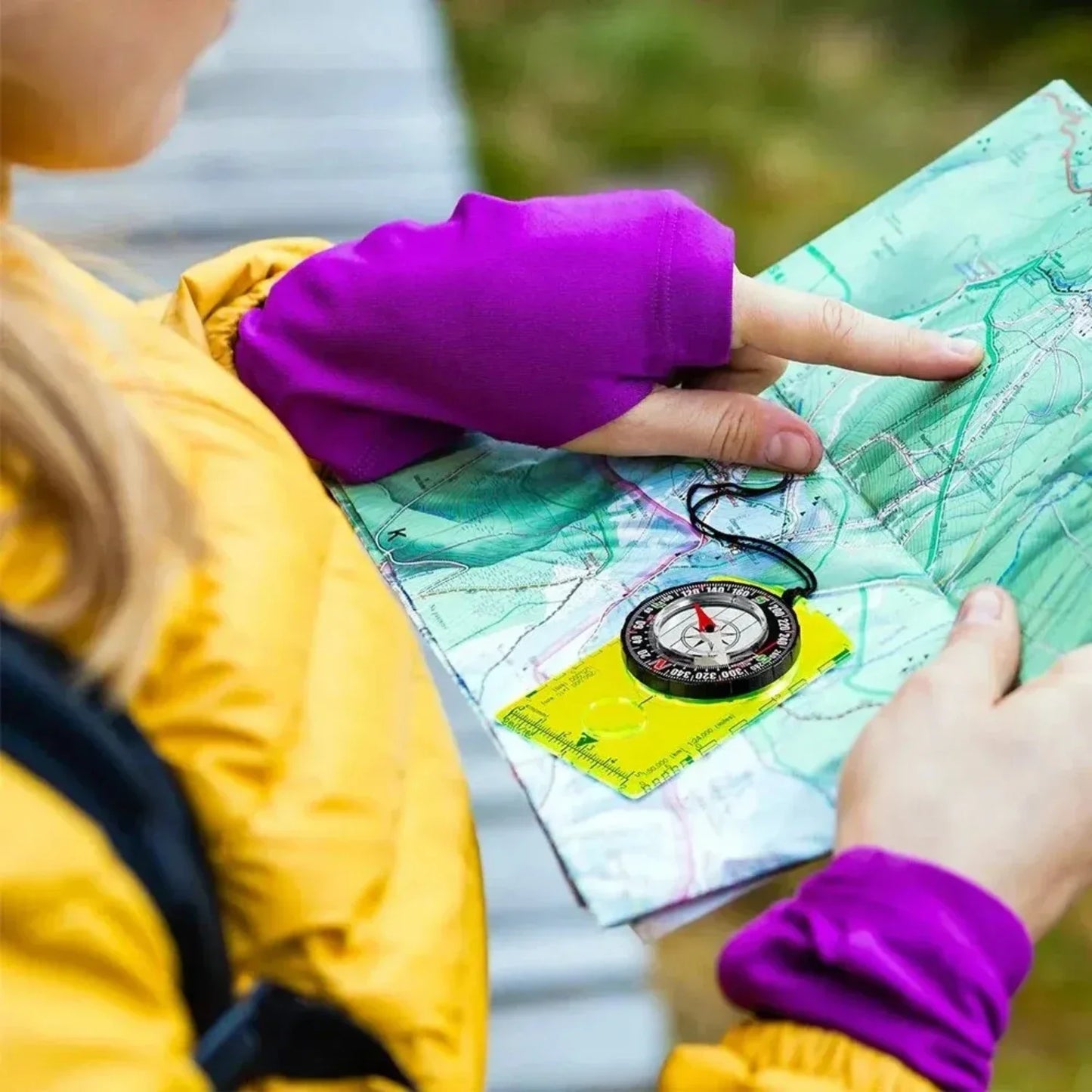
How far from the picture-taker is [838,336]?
84cm

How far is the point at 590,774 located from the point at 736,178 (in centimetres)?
190

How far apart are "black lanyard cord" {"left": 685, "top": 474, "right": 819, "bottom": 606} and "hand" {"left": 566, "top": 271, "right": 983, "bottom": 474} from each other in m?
0.02

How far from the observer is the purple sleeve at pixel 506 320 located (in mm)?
822

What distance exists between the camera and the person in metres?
0.49

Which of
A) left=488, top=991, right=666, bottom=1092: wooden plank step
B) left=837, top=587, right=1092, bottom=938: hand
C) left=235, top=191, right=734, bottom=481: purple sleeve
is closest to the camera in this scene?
left=837, top=587, right=1092, bottom=938: hand

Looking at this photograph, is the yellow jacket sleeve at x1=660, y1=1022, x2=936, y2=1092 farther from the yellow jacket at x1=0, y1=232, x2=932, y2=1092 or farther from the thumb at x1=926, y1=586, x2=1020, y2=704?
the thumb at x1=926, y1=586, x2=1020, y2=704

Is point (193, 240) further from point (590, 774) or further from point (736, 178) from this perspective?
point (590, 774)

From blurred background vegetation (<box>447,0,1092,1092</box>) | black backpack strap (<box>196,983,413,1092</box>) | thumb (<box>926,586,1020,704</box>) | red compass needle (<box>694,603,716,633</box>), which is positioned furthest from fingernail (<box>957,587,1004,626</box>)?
blurred background vegetation (<box>447,0,1092,1092</box>)

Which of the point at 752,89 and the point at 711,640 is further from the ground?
the point at 711,640

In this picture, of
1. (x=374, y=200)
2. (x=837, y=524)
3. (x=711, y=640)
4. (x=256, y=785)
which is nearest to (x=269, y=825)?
(x=256, y=785)

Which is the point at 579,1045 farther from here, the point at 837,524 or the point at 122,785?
the point at 122,785

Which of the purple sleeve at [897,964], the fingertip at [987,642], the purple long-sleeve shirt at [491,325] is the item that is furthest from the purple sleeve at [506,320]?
the purple sleeve at [897,964]

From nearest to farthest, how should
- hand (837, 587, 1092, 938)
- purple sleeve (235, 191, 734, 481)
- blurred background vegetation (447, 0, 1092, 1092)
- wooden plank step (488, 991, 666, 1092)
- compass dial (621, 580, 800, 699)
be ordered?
hand (837, 587, 1092, 938) < compass dial (621, 580, 800, 699) < purple sleeve (235, 191, 734, 481) < wooden plank step (488, 991, 666, 1092) < blurred background vegetation (447, 0, 1092, 1092)

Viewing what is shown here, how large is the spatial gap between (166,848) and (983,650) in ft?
1.19
